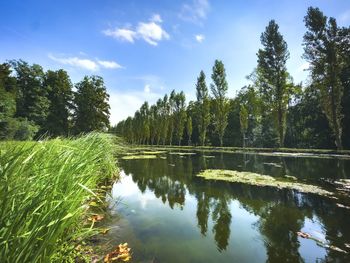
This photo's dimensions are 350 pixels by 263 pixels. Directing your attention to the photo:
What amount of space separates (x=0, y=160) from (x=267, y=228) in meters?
4.05

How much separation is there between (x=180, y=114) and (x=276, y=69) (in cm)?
2350

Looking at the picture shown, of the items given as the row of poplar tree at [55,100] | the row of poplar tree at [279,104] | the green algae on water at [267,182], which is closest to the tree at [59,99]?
the row of poplar tree at [55,100]

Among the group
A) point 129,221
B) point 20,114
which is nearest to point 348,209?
point 129,221

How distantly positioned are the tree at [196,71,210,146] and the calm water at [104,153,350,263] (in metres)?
31.4

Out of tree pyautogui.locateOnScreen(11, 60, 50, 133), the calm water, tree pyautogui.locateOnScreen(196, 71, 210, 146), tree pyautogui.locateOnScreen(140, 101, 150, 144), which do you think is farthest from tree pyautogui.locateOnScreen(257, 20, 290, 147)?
tree pyautogui.locateOnScreen(140, 101, 150, 144)

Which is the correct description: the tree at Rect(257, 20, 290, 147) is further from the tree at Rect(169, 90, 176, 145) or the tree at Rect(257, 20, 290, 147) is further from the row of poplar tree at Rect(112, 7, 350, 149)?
the tree at Rect(169, 90, 176, 145)

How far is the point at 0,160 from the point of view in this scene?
178 centimetres

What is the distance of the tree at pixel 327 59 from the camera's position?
854 inches

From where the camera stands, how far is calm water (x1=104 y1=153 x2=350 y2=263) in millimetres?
3229

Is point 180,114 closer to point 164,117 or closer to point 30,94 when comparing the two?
point 164,117

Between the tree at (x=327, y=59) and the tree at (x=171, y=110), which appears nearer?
the tree at (x=327, y=59)

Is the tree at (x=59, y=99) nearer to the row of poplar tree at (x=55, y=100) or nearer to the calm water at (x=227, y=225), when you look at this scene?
the row of poplar tree at (x=55, y=100)

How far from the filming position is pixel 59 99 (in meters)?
34.7

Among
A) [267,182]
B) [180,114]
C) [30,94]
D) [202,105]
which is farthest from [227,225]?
[180,114]
